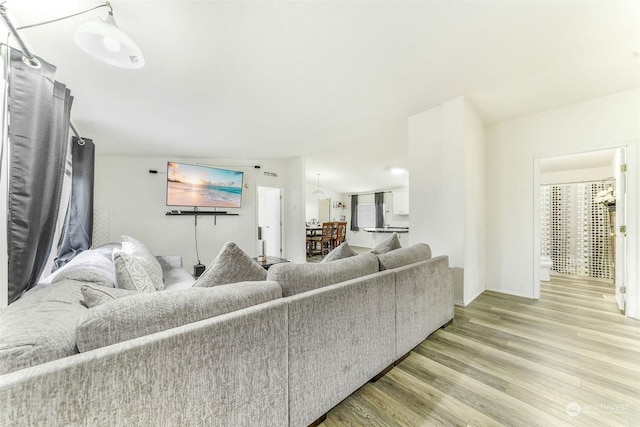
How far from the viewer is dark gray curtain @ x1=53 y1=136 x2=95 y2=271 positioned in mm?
2896

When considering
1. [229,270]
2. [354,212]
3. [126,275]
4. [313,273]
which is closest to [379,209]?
[354,212]

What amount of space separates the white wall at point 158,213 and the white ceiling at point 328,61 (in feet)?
3.01

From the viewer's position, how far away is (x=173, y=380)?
818 mm

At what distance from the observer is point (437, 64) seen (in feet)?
7.24

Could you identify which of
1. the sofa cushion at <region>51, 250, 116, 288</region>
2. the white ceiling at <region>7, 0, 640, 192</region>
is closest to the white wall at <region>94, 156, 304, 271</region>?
the white ceiling at <region>7, 0, 640, 192</region>

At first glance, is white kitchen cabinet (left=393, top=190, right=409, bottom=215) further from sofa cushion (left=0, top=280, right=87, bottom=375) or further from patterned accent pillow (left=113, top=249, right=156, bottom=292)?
sofa cushion (left=0, top=280, right=87, bottom=375)

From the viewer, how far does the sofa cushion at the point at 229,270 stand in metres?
1.23

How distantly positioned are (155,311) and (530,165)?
438 cm

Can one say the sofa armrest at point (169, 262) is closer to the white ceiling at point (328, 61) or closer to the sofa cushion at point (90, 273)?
the sofa cushion at point (90, 273)

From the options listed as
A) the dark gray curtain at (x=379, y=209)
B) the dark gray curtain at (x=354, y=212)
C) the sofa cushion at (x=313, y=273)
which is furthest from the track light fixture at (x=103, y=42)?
the dark gray curtain at (x=354, y=212)

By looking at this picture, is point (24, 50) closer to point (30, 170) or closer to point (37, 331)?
point (30, 170)

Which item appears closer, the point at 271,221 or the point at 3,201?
the point at 3,201

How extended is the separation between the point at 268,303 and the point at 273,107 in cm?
253

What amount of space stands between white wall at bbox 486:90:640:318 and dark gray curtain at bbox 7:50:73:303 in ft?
15.5
